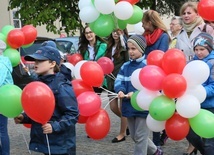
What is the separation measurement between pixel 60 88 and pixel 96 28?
193 centimetres

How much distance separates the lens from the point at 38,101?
10.1ft

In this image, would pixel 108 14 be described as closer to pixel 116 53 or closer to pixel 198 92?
pixel 116 53

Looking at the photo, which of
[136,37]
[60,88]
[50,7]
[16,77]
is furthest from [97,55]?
[50,7]

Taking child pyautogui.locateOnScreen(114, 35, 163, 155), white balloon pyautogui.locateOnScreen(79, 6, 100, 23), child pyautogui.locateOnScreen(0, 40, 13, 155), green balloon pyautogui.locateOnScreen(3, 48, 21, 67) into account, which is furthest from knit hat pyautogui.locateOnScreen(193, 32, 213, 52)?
green balloon pyautogui.locateOnScreen(3, 48, 21, 67)

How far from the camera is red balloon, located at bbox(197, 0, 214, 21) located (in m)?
4.72

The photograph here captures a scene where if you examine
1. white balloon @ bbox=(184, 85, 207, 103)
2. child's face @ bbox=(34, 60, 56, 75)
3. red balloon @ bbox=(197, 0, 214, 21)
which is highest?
red balloon @ bbox=(197, 0, 214, 21)

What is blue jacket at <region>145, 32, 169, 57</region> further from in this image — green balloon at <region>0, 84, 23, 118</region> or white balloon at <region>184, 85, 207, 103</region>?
green balloon at <region>0, 84, 23, 118</region>

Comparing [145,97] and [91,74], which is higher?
[91,74]

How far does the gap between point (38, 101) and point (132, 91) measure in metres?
1.59

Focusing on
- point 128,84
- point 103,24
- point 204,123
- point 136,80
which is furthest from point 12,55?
point 204,123

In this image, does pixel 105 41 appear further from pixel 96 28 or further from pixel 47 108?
pixel 47 108

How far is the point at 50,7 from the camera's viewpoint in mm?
14805

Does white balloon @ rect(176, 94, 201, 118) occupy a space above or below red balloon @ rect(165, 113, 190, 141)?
above

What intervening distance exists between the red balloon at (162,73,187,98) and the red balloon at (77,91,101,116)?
816mm
